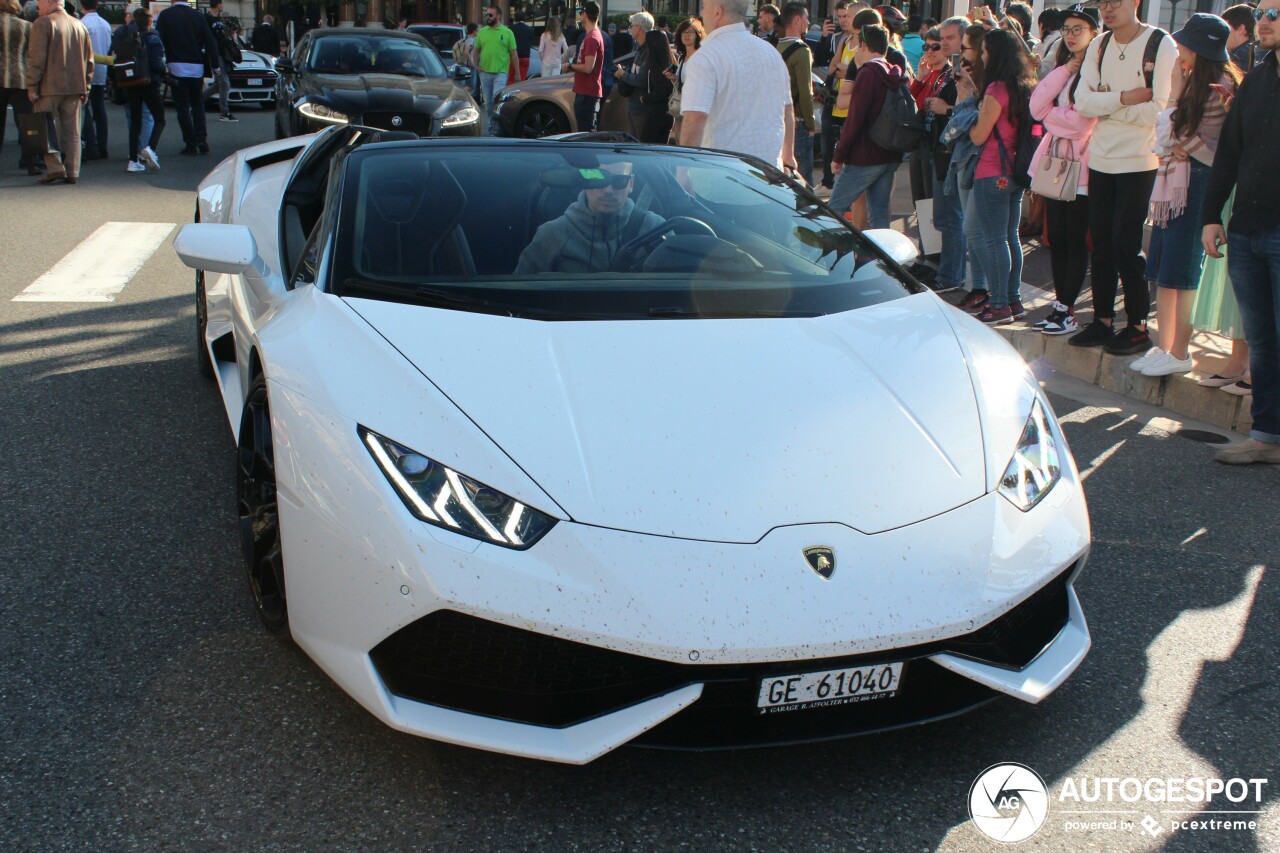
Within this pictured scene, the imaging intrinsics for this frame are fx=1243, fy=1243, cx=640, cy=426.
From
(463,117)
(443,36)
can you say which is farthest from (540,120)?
(443,36)

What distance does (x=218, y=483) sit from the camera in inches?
167

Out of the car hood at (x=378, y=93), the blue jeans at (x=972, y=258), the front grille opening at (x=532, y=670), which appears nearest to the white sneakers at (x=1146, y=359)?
the blue jeans at (x=972, y=258)

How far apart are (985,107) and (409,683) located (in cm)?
511

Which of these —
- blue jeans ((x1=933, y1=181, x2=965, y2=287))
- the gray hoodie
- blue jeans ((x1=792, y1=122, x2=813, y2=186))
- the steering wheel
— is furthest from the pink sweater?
blue jeans ((x1=792, y1=122, x2=813, y2=186))

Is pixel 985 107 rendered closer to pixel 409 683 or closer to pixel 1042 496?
pixel 1042 496

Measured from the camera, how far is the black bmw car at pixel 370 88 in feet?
39.8

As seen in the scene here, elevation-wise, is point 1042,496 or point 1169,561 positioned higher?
point 1042,496

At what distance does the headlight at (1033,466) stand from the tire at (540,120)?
42.4 feet

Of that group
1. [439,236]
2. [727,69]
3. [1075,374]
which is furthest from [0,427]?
[1075,374]

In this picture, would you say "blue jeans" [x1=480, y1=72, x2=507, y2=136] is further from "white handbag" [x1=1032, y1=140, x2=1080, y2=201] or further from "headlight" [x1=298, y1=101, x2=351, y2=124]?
"white handbag" [x1=1032, y1=140, x2=1080, y2=201]

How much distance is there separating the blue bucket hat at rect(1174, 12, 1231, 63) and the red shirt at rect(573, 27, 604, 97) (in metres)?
8.97

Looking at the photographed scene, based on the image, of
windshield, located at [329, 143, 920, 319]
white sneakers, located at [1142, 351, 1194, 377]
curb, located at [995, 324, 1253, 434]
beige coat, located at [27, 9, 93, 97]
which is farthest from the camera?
beige coat, located at [27, 9, 93, 97]

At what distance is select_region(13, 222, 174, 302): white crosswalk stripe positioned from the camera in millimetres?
7121

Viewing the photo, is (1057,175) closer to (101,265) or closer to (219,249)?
(219,249)
